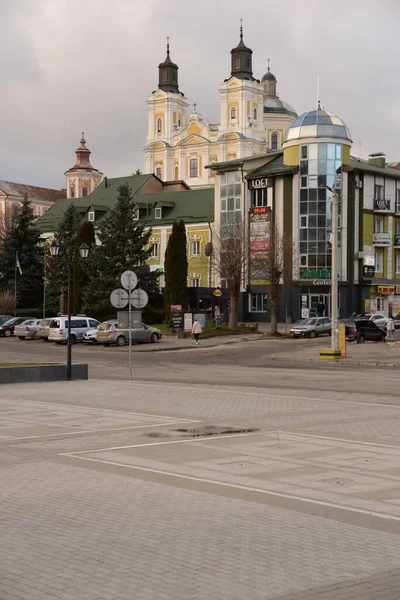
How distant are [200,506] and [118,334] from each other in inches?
1735

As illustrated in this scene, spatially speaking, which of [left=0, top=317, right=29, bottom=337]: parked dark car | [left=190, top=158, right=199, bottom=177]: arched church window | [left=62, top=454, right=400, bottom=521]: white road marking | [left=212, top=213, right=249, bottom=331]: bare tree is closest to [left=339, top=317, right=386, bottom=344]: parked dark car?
[left=212, top=213, right=249, bottom=331]: bare tree

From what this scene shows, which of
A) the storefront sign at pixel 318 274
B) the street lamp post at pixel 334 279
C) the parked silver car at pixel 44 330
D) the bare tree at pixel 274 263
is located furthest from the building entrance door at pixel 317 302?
the street lamp post at pixel 334 279

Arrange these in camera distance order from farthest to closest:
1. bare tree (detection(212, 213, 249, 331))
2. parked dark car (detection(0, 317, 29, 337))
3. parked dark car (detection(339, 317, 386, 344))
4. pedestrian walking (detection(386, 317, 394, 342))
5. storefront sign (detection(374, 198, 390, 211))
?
1. storefront sign (detection(374, 198, 390, 211))
2. parked dark car (detection(0, 317, 29, 337))
3. bare tree (detection(212, 213, 249, 331))
4. parked dark car (detection(339, 317, 386, 344))
5. pedestrian walking (detection(386, 317, 394, 342))

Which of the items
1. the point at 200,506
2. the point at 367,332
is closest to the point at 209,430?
the point at 200,506

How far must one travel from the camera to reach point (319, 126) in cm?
7069

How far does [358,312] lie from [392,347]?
94.4 ft

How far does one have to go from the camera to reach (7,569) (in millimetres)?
6723

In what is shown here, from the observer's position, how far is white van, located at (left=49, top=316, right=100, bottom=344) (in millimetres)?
53875

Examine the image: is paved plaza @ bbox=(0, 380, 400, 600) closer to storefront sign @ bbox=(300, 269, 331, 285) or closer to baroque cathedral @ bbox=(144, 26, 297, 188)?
storefront sign @ bbox=(300, 269, 331, 285)

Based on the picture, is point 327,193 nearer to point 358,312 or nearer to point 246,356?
point 358,312

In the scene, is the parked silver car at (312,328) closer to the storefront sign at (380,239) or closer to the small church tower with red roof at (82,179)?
the storefront sign at (380,239)

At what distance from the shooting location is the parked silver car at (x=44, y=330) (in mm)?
55822

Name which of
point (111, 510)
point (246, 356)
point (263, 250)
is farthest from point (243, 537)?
point (263, 250)

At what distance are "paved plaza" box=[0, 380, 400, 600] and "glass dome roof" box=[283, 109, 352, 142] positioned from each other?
55882 mm
